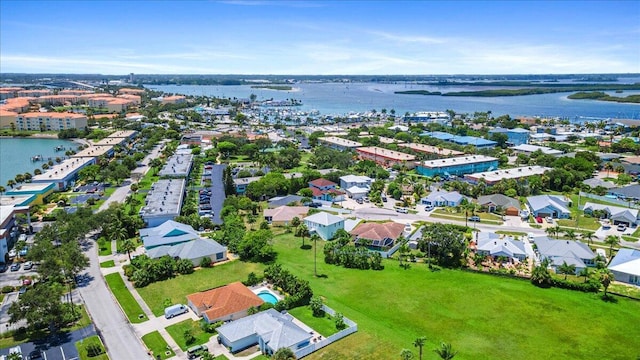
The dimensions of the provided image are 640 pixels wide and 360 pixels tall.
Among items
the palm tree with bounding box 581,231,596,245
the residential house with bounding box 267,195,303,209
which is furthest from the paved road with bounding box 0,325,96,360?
the palm tree with bounding box 581,231,596,245

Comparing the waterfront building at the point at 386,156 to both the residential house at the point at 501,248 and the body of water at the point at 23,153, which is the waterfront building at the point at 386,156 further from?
the body of water at the point at 23,153

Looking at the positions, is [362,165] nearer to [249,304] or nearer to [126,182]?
[126,182]

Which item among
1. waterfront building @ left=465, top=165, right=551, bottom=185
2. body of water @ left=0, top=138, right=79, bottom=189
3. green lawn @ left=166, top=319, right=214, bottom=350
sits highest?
waterfront building @ left=465, top=165, right=551, bottom=185

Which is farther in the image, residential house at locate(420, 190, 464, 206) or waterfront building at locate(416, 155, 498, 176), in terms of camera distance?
waterfront building at locate(416, 155, 498, 176)

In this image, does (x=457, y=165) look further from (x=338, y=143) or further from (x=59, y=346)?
(x=59, y=346)

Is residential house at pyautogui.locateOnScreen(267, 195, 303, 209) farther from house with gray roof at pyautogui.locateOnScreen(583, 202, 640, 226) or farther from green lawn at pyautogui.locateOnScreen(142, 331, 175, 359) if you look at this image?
house with gray roof at pyautogui.locateOnScreen(583, 202, 640, 226)

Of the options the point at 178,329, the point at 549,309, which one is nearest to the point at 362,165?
the point at 549,309

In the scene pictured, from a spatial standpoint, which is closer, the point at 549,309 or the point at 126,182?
the point at 549,309
